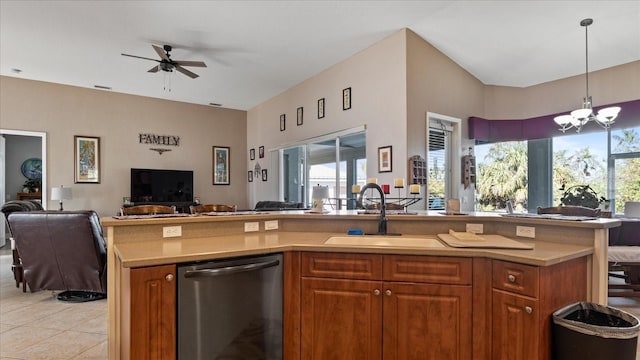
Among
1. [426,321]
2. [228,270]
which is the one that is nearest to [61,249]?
[228,270]

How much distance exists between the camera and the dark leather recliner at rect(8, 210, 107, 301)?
11.2 ft

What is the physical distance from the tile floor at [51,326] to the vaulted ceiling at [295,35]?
3.33 meters

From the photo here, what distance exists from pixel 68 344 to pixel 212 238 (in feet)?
5.22

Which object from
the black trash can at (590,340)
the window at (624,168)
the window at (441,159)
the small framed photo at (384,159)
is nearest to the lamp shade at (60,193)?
the small framed photo at (384,159)

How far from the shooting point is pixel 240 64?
588cm

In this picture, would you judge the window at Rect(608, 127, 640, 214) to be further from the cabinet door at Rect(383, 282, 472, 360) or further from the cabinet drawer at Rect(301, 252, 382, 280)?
the cabinet drawer at Rect(301, 252, 382, 280)

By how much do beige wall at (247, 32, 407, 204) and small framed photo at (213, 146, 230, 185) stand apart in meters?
2.06

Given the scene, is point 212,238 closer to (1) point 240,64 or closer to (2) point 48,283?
(2) point 48,283

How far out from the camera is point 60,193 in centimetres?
645

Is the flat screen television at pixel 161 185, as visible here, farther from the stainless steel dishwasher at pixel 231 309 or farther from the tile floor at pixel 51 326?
the stainless steel dishwasher at pixel 231 309

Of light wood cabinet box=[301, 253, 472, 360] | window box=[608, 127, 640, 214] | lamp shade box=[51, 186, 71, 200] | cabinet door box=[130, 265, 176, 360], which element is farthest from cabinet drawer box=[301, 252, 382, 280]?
lamp shade box=[51, 186, 71, 200]

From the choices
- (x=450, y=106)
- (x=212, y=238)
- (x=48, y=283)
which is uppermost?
(x=450, y=106)

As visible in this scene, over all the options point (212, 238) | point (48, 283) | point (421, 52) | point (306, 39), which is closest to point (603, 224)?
point (212, 238)

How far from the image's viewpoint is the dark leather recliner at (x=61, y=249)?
341 centimetres
